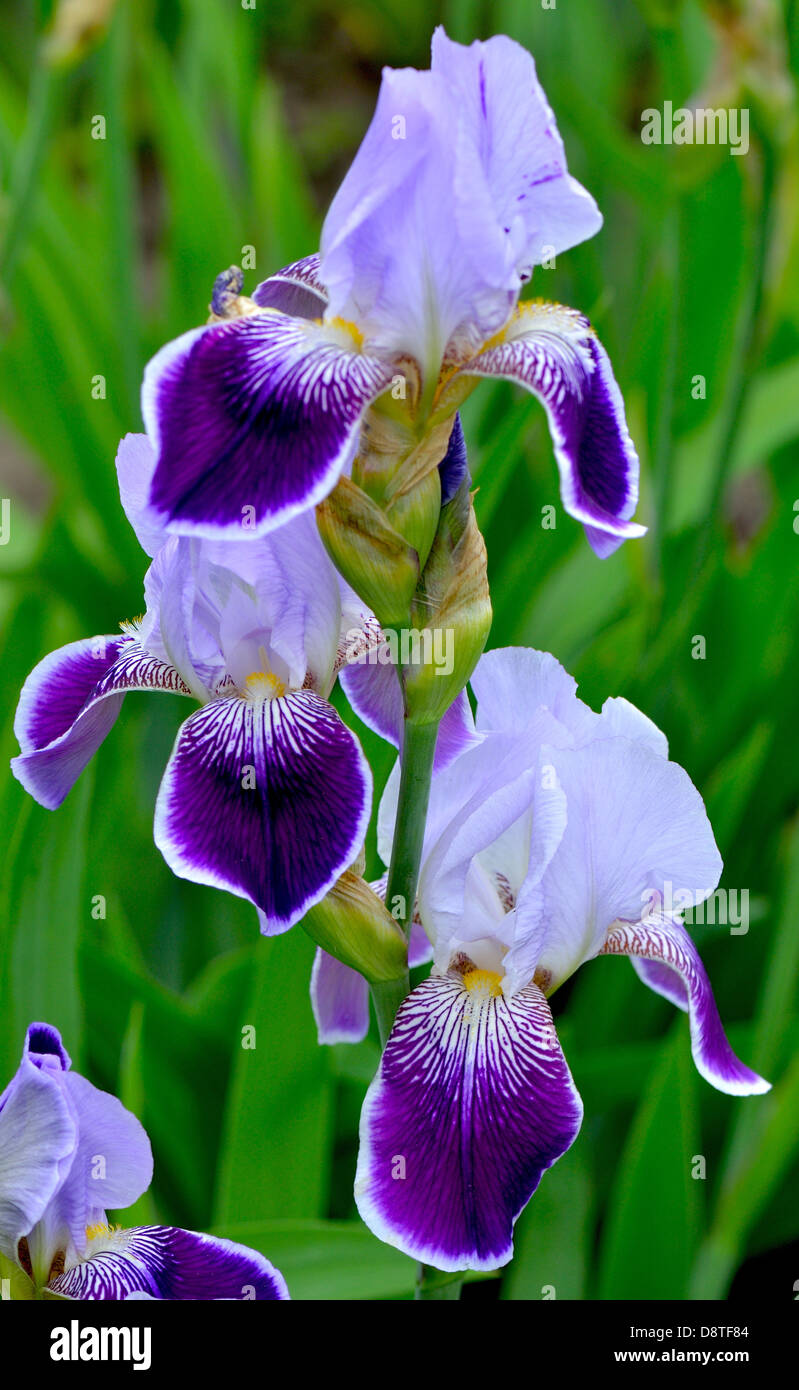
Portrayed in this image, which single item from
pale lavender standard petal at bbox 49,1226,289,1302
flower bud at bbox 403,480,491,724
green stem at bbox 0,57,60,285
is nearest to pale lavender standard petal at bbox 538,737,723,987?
flower bud at bbox 403,480,491,724

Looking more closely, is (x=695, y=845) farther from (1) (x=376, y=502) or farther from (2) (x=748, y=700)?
(2) (x=748, y=700)

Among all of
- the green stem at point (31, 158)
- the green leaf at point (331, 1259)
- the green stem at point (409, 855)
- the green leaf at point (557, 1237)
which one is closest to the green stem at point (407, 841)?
the green stem at point (409, 855)

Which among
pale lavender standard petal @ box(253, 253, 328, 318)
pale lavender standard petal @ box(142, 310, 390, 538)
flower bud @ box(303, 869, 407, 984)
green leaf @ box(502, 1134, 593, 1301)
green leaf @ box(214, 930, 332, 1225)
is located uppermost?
pale lavender standard petal @ box(253, 253, 328, 318)

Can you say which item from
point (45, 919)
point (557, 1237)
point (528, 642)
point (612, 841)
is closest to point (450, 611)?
point (612, 841)

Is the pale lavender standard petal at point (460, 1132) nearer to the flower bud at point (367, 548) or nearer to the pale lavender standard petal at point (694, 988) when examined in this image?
the pale lavender standard petal at point (694, 988)

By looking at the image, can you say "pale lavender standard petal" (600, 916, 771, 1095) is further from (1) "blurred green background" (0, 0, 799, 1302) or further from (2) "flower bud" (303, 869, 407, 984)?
(1) "blurred green background" (0, 0, 799, 1302)

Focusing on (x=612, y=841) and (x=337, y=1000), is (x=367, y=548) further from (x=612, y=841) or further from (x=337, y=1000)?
(x=337, y=1000)
